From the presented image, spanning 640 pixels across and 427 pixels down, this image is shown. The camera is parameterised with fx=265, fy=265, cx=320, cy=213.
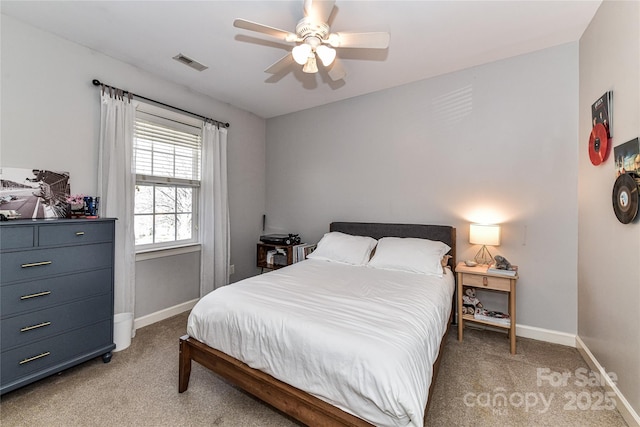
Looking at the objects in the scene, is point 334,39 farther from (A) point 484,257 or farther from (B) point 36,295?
(B) point 36,295

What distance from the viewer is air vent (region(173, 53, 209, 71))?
101 inches

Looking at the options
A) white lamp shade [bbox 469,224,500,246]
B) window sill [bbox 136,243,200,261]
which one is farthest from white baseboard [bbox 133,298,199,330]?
white lamp shade [bbox 469,224,500,246]

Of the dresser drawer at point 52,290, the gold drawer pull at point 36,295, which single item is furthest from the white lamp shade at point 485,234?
the gold drawer pull at point 36,295

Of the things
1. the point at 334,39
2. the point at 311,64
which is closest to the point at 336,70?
the point at 311,64

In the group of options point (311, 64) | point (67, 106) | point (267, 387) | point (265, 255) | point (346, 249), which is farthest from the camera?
point (265, 255)

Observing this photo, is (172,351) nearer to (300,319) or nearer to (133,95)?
(300,319)

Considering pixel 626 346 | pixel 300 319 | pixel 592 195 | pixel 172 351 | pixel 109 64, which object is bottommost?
pixel 172 351

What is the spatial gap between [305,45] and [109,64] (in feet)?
6.88

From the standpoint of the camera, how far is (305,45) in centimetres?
178

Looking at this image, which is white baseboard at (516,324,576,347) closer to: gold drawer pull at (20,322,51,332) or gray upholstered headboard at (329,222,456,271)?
gray upholstered headboard at (329,222,456,271)

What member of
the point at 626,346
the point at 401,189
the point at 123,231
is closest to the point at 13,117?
the point at 123,231

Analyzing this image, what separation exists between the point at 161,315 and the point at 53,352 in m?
1.13

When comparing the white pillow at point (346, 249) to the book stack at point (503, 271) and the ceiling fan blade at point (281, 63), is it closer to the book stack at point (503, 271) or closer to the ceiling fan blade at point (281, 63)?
the book stack at point (503, 271)

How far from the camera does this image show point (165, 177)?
3029mm
